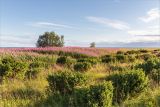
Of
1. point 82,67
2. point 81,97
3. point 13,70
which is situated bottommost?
point 81,97

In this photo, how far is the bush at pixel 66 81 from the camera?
27.4ft

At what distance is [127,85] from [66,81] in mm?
1686

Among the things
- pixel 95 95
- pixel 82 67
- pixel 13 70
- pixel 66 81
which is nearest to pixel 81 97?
pixel 95 95

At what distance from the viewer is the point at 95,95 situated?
6.94m

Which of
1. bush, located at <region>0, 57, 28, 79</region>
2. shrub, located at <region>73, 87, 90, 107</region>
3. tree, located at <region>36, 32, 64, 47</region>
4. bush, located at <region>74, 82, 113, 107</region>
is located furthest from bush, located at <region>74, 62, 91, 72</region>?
tree, located at <region>36, 32, 64, 47</region>

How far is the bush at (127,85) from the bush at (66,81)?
99 cm

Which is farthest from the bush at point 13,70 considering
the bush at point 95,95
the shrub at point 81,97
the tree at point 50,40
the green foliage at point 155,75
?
the tree at point 50,40

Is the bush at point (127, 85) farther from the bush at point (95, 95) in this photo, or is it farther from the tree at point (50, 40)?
the tree at point (50, 40)

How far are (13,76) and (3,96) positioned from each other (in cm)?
285

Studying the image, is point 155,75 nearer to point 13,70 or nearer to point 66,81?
point 66,81

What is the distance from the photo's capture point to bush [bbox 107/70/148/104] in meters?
8.14

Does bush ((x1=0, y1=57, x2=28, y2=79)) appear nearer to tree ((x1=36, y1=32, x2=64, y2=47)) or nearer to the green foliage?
the green foliage

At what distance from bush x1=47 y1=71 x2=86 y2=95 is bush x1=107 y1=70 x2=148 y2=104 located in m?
0.99

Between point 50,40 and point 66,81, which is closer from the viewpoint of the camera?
point 66,81
